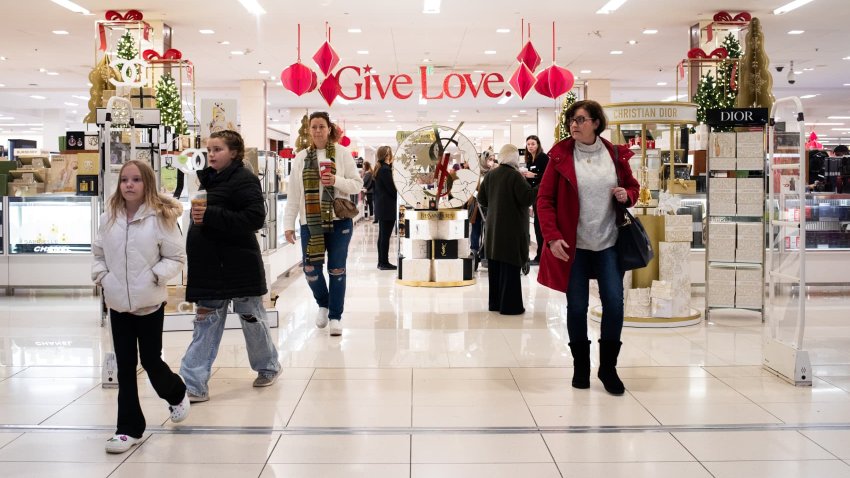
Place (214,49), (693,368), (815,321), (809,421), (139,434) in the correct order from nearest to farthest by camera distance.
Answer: (139,434), (809,421), (693,368), (815,321), (214,49)

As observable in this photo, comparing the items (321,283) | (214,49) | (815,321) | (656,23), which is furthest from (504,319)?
(214,49)

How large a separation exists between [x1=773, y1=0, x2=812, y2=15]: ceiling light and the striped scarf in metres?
7.85

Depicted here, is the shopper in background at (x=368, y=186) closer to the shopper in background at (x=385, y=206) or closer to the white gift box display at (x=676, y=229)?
the shopper in background at (x=385, y=206)

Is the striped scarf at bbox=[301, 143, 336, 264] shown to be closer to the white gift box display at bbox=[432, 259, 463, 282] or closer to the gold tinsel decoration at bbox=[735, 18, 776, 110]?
the white gift box display at bbox=[432, 259, 463, 282]

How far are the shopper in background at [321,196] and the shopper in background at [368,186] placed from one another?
8390mm

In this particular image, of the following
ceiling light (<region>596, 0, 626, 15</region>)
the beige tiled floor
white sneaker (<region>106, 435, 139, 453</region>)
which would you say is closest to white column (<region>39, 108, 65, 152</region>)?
ceiling light (<region>596, 0, 626, 15</region>)

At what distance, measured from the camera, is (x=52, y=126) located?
27.1 metres

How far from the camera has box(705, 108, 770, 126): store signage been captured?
598cm

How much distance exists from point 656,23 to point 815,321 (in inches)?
273

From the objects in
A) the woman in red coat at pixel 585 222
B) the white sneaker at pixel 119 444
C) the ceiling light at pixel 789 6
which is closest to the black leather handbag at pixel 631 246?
the woman in red coat at pixel 585 222

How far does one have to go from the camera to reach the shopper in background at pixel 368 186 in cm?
1664

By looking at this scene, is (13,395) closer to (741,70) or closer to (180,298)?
(180,298)

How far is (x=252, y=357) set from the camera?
4184mm

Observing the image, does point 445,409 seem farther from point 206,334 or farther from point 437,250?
point 437,250
